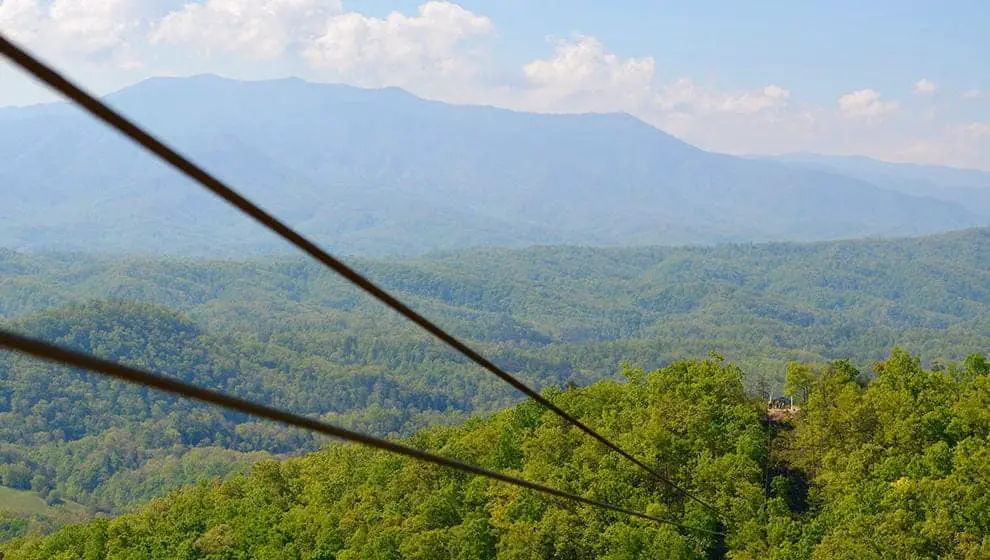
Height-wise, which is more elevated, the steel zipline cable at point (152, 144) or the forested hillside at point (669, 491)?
the steel zipline cable at point (152, 144)

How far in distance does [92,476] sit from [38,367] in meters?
37.6

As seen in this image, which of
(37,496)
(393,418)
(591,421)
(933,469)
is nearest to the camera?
(933,469)

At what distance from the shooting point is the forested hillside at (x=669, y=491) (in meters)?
26.2

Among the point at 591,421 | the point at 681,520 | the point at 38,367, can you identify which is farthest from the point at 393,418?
the point at 681,520

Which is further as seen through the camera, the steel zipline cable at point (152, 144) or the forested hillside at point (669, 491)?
the forested hillside at point (669, 491)

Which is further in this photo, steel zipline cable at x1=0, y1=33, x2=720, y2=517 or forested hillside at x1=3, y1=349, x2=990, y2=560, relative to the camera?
forested hillside at x1=3, y1=349, x2=990, y2=560

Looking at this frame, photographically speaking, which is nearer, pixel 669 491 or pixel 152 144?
pixel 152 144

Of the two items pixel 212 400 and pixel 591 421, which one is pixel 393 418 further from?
pixel 212 400

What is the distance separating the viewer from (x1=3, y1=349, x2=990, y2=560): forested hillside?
86.1ft

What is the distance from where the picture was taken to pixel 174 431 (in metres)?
132

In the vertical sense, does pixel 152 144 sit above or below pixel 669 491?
above

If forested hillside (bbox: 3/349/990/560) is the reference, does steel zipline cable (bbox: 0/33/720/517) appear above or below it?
above

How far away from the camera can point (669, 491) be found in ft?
107

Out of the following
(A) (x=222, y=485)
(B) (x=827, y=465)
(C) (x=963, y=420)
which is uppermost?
(C) (x=963, y=420)
